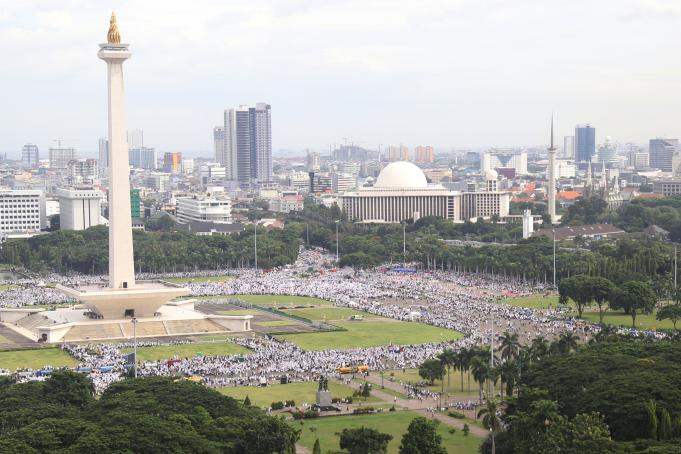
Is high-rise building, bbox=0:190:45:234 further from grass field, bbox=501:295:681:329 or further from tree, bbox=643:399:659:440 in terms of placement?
tree, bbox=643:399:659:440

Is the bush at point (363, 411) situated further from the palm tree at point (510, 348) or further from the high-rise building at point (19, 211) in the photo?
the high-rise building at point (19, 211)

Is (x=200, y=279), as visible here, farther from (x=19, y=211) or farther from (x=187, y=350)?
(x=19, y=211)

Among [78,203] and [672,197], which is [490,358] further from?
[672,197]

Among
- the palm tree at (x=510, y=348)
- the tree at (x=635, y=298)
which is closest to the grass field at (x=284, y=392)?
the palm tree at (x=510, y=348)

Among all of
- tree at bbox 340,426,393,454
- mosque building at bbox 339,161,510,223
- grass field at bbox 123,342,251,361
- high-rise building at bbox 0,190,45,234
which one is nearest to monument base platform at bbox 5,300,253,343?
grass field at bbox 123,342,251,361

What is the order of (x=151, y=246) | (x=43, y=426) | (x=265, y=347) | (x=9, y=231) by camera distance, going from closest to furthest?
(x=43, y=426), (x=265, y=347), (x=151, y=246), (x=9, y=231)

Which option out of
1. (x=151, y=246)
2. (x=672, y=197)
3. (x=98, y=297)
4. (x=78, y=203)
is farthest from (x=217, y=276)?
(x=672, y=197)

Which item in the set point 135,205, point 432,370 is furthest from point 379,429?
point 135,205
